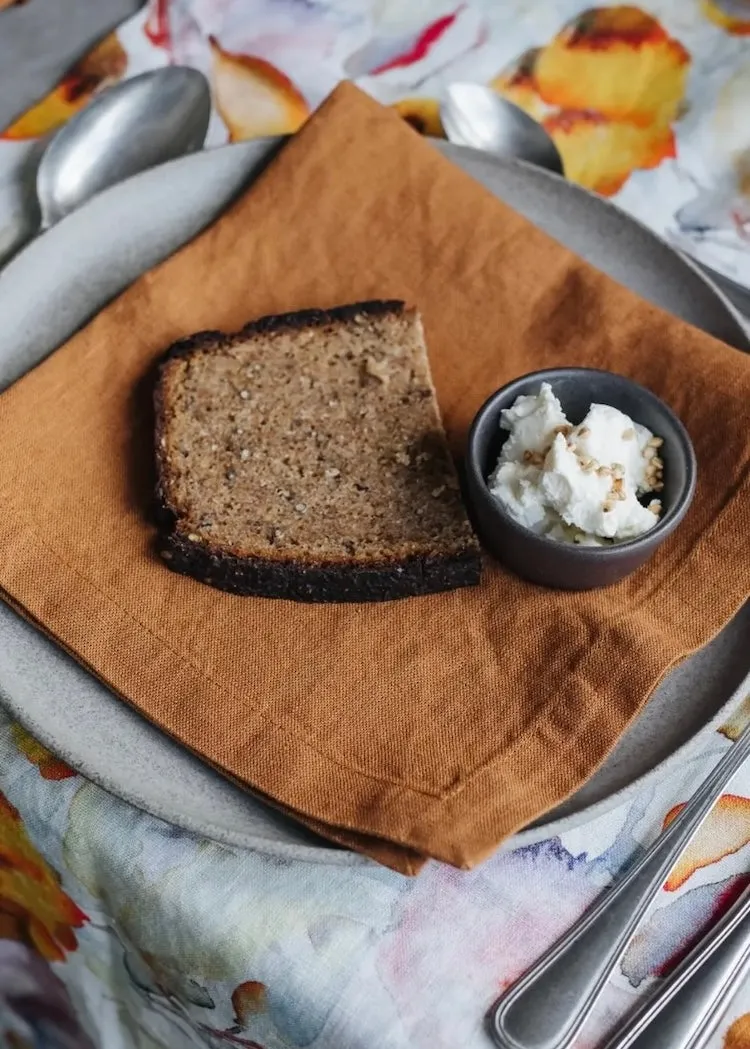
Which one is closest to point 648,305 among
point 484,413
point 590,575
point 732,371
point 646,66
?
point 732,371

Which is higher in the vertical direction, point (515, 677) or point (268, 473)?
point (268, 473)

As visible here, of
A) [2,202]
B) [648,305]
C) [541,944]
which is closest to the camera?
[541,944]

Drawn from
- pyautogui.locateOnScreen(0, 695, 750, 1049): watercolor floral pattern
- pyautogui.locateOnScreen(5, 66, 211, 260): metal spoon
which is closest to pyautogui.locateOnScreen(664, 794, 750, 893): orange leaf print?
pyautogui.locateOnScreen(0, 695, 750, 1049): watercolor floral pattern

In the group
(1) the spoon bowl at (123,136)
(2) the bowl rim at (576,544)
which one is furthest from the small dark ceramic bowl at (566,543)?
(1) the spoon bowl at (123,136)

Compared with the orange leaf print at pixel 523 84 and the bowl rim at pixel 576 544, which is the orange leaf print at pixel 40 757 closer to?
the bowl rim at pixel 576 544

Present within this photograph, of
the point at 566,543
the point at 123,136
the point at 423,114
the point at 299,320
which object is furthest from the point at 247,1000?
the point at 423,114

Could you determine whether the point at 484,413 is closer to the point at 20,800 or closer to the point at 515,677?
the point at 515,677

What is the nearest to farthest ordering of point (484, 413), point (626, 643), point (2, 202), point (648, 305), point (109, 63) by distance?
point (626, 643) < point (484, 413) < point (648, 305) < point (2, 202) < point (109, 63)
